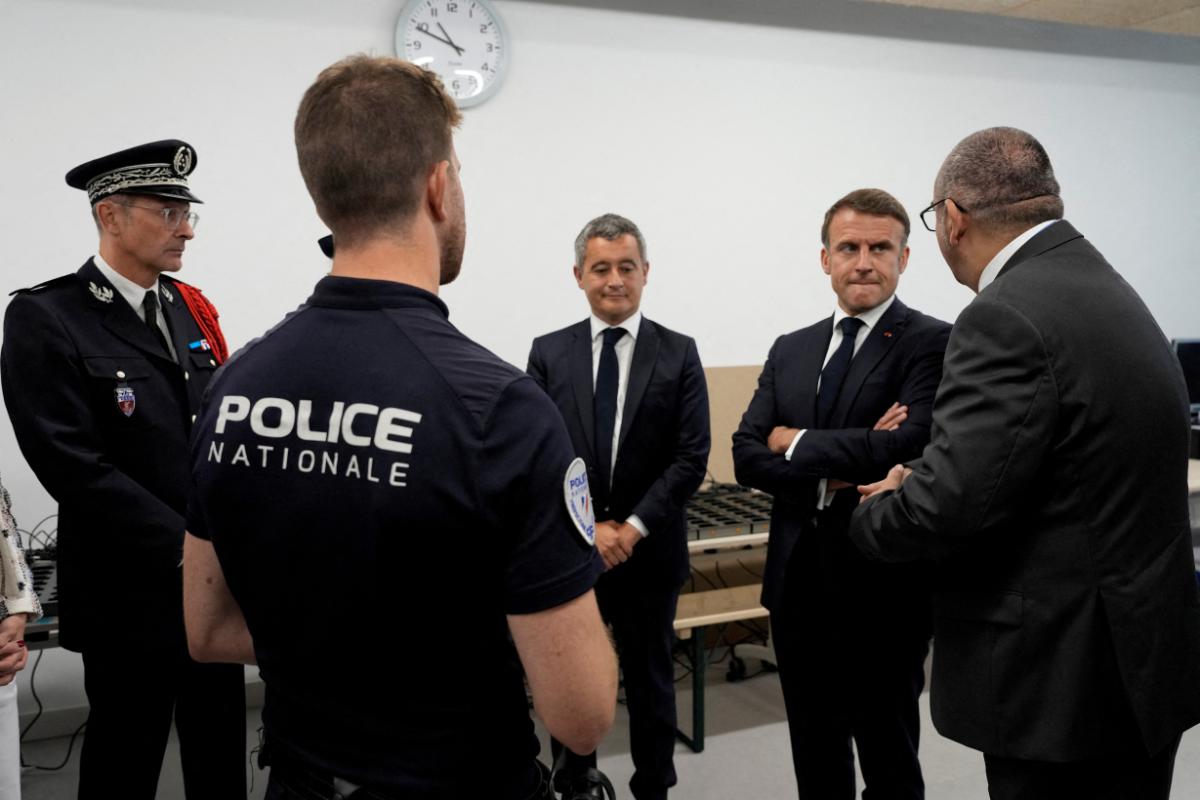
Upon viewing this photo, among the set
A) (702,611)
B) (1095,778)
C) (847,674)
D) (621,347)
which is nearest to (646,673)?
(847,674)

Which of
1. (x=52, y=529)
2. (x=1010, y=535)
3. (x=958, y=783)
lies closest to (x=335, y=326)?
(x=1010, y=535)

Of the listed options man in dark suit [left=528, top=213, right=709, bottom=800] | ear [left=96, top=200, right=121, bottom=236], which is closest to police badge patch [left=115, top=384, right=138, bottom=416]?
ear [left=96, top=200, right=121, bottom=236]

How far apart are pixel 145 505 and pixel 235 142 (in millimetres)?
1822

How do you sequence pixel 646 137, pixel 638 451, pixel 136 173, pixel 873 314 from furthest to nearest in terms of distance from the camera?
pixel 646 137 < pixel 638 451 < pixel 873 314 < pixel 136 173

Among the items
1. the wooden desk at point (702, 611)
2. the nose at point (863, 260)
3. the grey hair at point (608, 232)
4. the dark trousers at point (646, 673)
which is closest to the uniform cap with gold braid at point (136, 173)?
the grey hair at point (608, 232)

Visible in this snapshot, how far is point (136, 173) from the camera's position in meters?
2.14

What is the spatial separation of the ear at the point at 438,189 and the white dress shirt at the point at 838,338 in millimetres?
1357

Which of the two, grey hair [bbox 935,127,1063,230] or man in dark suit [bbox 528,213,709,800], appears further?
man in dark suit [bbox 528,213,709,800]

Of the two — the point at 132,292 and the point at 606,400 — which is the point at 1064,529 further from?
the point at 132,292

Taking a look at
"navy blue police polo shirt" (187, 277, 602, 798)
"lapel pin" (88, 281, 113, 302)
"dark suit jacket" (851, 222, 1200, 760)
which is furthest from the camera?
"lapel pin" (88, 281, 113, 302)

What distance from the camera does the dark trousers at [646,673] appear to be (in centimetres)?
250

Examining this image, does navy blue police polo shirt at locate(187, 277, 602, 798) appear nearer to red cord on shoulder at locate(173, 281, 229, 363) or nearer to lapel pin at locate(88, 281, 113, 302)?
lapel pin at locate(88, 281, 113, 302)

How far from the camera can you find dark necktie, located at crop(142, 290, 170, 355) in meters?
2.16

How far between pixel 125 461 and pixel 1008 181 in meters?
1.95
